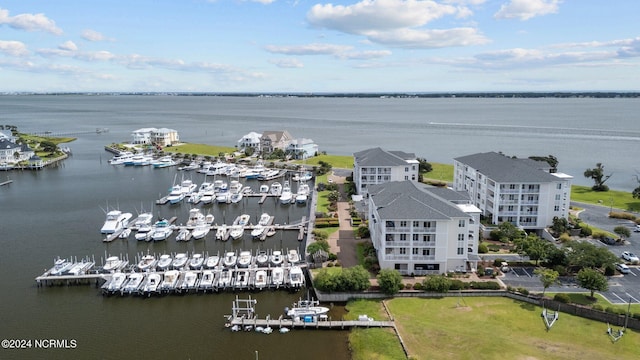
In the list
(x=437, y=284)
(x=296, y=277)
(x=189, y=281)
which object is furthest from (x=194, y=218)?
(x=437, y=284)

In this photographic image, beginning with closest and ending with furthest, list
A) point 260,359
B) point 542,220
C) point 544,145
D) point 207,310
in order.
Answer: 1. point 260,359
2. point 207,310
3. point 542,220
4. point 544,145

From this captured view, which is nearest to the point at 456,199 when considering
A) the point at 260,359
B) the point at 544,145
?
the point at 260,359

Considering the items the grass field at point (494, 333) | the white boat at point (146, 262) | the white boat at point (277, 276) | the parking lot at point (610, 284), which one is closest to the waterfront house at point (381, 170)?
the white boat at point (277, 276)

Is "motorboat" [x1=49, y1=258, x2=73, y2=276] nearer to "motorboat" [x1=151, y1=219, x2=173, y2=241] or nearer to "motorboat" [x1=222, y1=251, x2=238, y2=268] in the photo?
"motorboat" [x1=151, y1=219, x2=173, y2=241]

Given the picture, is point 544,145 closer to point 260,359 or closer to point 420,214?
point 420,214

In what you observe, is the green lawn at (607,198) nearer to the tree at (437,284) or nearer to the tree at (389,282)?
the tree at (437,284)

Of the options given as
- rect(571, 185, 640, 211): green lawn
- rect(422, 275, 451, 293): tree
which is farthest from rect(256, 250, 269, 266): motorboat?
rect(571, 185, 640, 211): green lawn
